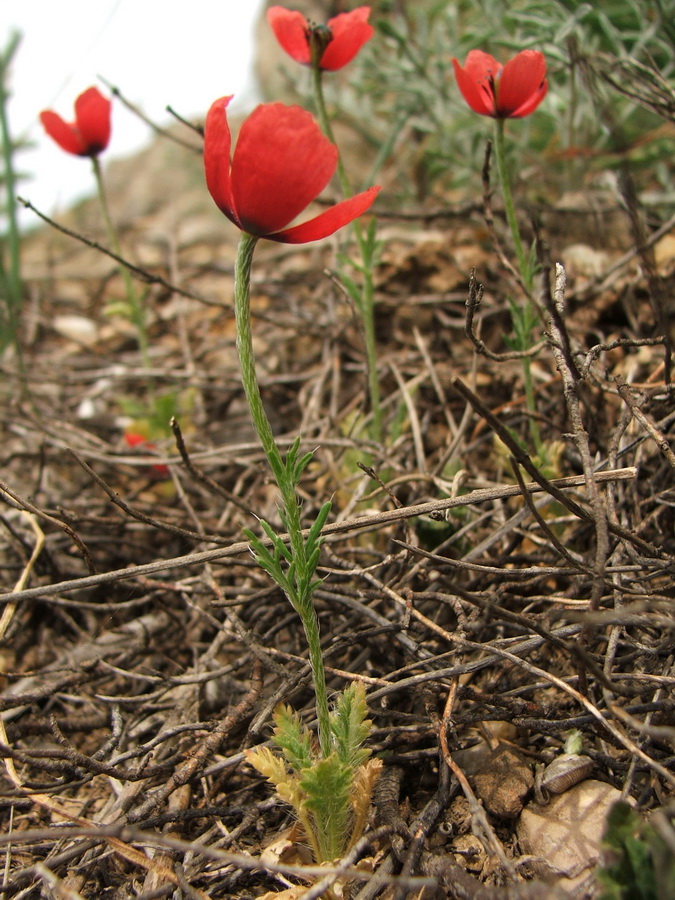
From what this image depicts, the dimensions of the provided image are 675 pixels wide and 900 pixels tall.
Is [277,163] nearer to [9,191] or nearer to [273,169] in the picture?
[273,169]

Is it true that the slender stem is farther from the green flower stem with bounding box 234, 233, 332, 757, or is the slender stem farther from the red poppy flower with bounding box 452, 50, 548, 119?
the green flower stem with bounding box 234, 233, 332, 757

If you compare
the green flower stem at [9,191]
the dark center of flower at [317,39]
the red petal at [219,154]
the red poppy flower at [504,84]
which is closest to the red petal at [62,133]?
the green flower stem at [9,191]

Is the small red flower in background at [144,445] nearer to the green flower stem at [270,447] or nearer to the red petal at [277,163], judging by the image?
the green flower stem at [270,447]

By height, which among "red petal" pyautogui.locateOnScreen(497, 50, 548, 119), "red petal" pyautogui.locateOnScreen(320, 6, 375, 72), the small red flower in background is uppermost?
"red petal" pyautogui.locateOnScreen(320, 6, 375, 72)

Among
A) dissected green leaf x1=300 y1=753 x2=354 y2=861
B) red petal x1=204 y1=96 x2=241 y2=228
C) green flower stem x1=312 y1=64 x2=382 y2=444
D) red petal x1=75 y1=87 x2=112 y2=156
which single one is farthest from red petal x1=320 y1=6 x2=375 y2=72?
dissected green leaf x1=300 y1=753 x2=354 y2=861

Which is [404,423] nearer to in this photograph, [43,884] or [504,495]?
[504,495]

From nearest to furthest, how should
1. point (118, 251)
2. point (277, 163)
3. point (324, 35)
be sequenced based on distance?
point (277, 163) < point (324, 35) < point (118, 251)

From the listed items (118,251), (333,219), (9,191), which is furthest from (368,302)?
(9,191)
